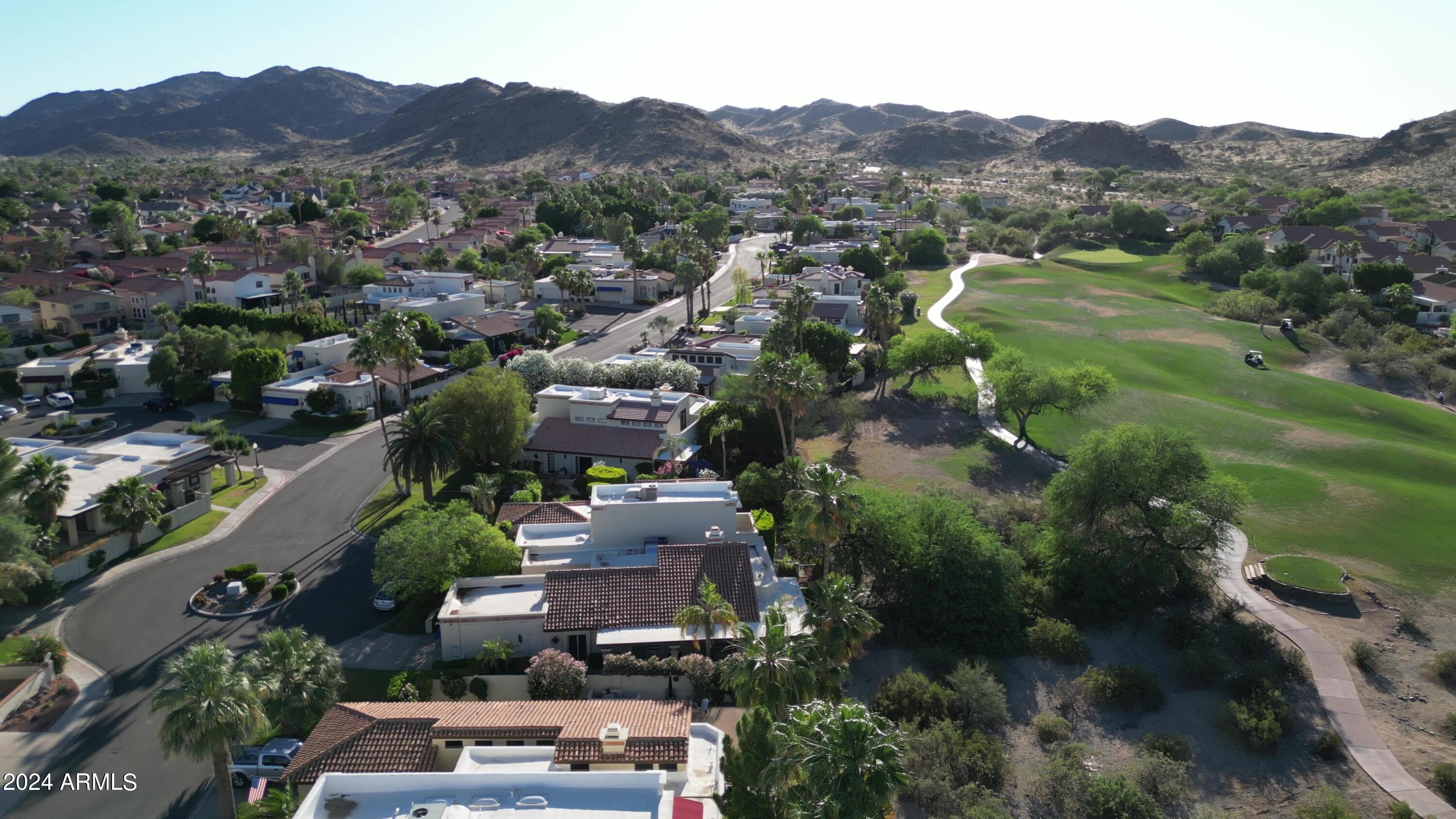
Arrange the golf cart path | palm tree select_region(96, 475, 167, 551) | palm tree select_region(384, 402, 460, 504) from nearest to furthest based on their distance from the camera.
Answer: the golf cart path, palm tree select_region(96, 475, 167, 551), palm tree select_region(384, 402, 460, 504)

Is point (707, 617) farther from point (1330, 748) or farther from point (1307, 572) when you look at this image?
point (1307, 572)

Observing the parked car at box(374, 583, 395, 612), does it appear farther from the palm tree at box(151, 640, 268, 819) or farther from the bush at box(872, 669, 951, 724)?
the bush at box(872, 669, 951, 724)

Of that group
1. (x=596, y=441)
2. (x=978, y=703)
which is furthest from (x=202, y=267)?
(x=978, y=703)

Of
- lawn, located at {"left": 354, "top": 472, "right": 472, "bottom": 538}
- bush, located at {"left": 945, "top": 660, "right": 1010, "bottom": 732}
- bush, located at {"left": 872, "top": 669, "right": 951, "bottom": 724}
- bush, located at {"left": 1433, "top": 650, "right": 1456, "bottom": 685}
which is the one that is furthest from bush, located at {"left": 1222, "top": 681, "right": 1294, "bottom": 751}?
lawn, located at {"left": 354, "top": 472, "right": 472, "bottom": 538}

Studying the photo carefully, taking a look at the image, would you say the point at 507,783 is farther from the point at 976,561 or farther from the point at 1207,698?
the point at 1207,698

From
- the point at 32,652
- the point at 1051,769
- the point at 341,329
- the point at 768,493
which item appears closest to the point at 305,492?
the point at 32,652

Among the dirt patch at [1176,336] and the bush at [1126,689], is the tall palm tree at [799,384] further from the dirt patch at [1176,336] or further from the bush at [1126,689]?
the dirt patch at [1176,336]

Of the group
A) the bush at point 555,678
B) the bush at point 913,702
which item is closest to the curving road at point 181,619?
the bush at point 555,678
